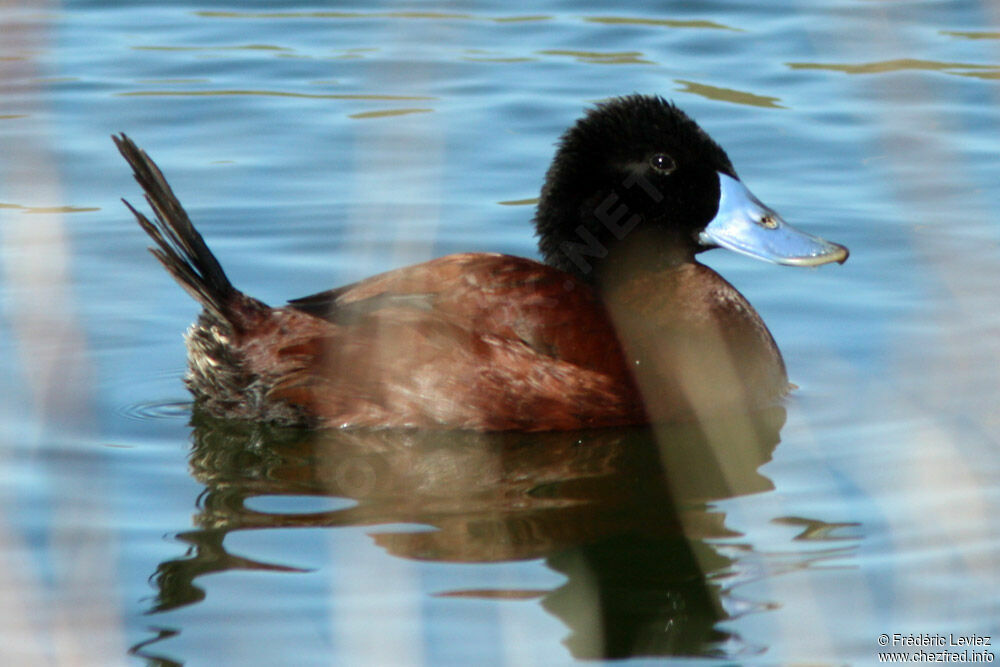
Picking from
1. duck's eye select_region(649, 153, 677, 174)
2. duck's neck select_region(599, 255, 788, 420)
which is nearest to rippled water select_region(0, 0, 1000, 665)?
duck's neck select_region(599, 255, 788, 420)

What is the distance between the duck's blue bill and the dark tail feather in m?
1.51

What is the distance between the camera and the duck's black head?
4473 mm

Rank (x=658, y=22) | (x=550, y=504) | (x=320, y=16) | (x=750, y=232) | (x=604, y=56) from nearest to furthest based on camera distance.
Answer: (x=550, y=504), (x=750, y=232), (x=604, y=56), (x=658, y=22), (x=320, y=16)

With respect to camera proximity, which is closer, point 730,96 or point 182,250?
point 182,250

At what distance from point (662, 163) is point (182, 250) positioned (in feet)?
4.81

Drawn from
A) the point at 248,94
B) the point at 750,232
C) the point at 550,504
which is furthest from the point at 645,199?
the point at 248,94

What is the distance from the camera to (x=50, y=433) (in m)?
4.18

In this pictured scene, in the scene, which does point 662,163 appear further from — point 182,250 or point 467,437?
point 182,250

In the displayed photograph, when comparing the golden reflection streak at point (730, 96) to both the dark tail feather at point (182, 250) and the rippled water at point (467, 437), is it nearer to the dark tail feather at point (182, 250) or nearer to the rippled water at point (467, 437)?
the rippled water at point (467, 437)

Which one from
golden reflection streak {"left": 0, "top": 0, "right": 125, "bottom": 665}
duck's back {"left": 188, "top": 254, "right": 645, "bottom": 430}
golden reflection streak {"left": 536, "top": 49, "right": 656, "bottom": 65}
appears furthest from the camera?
golden reflection streak {"left": 536, "top": 49, "right": 656, "bottom": 65}

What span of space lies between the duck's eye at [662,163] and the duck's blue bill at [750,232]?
202mm

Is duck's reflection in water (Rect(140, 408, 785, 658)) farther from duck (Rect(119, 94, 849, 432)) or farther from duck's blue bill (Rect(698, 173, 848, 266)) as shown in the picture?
duck's blue bill (Rect(698, 173, 848, 266))

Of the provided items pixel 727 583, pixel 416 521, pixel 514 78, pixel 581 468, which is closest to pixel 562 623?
pixel 727 583

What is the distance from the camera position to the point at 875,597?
10.4 feet
